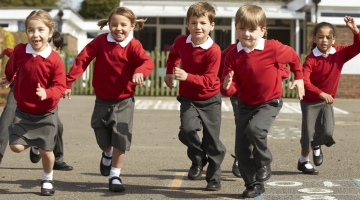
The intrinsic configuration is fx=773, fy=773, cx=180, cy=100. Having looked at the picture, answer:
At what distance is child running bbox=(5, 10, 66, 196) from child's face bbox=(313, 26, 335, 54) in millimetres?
3213

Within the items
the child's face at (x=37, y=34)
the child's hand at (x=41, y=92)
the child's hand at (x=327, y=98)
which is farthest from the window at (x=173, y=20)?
the child's hand at (x=41, y=92)

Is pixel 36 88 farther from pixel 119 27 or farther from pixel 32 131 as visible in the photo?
pixel 119 27

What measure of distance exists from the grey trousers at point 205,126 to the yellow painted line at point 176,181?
15.6 inches

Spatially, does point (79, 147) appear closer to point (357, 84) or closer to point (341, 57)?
point (341, 57)

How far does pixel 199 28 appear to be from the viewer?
7688 mm

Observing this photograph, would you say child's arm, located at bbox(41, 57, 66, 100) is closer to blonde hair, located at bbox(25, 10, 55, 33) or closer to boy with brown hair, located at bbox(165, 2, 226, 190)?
blonde hair, located at bbox(25, 10, 55, 33)

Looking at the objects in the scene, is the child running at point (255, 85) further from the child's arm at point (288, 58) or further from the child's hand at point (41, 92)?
the child's hand at point (41, 92)

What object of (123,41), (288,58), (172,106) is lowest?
(172,106)

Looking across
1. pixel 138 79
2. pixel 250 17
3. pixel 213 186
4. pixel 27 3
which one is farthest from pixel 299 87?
pixel 27 3

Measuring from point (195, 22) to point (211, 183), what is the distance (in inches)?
63.4

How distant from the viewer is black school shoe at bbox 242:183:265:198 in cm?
722

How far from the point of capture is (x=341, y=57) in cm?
906

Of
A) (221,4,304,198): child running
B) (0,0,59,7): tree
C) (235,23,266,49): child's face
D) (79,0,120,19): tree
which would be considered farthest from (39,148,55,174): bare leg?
(79,0,120,19): tree

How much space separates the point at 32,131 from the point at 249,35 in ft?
7.46
